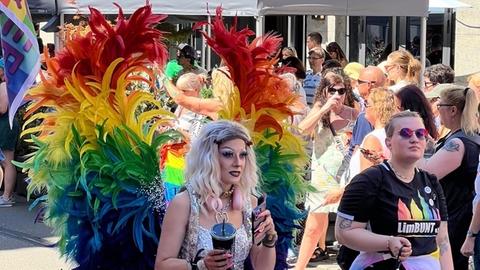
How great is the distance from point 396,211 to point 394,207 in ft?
0.07

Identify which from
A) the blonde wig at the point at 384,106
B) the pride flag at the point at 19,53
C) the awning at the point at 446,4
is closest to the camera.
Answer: the pride flag at the point at 19,53

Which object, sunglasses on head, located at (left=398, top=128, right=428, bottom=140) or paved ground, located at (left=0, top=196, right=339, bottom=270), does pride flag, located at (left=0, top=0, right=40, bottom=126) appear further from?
paved ground, located at (left=0, top=196, right=339, bottom=270)

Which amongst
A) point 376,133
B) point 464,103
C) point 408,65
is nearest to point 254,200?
point 464,103

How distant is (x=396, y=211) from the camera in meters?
4.41

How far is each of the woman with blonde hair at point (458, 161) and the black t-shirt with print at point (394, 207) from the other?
1.07 meters

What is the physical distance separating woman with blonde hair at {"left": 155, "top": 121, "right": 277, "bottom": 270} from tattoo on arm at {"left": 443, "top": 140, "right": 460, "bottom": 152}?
185 cm

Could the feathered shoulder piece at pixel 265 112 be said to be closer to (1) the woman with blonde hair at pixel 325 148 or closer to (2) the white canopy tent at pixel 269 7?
(1) the woman with blonde hair at pixel 325 148

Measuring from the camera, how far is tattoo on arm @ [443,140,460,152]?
557 cm

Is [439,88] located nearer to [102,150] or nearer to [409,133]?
[409,133]

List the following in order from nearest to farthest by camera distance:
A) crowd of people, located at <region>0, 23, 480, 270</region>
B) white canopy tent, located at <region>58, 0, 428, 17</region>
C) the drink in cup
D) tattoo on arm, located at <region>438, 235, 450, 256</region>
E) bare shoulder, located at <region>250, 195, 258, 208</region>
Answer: the drink in cup → crowd of people, located at <region>0, 23, 480, 270</region> → bare shoulder, located at <region>250, 195, 258, 208</region> → tattoo on arm, located at <region>438, 235, 450, 256</region> → white canopy tent, located at <region>58, 0, 428, 17</region>

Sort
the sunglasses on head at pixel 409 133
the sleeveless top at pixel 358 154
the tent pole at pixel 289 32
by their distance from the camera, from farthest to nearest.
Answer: the tent pole at pixel 289 32
the sleeveless top at pixel 358 154
the sunglasses on head at pixel 409 133

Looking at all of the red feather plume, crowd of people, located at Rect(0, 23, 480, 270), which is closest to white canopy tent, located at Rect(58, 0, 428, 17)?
crowd of people, located at Rect(0, 23, 480, 270)

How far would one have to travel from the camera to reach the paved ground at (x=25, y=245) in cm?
846

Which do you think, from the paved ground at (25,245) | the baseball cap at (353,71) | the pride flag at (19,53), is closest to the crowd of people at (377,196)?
the pride flag at (19,53)
